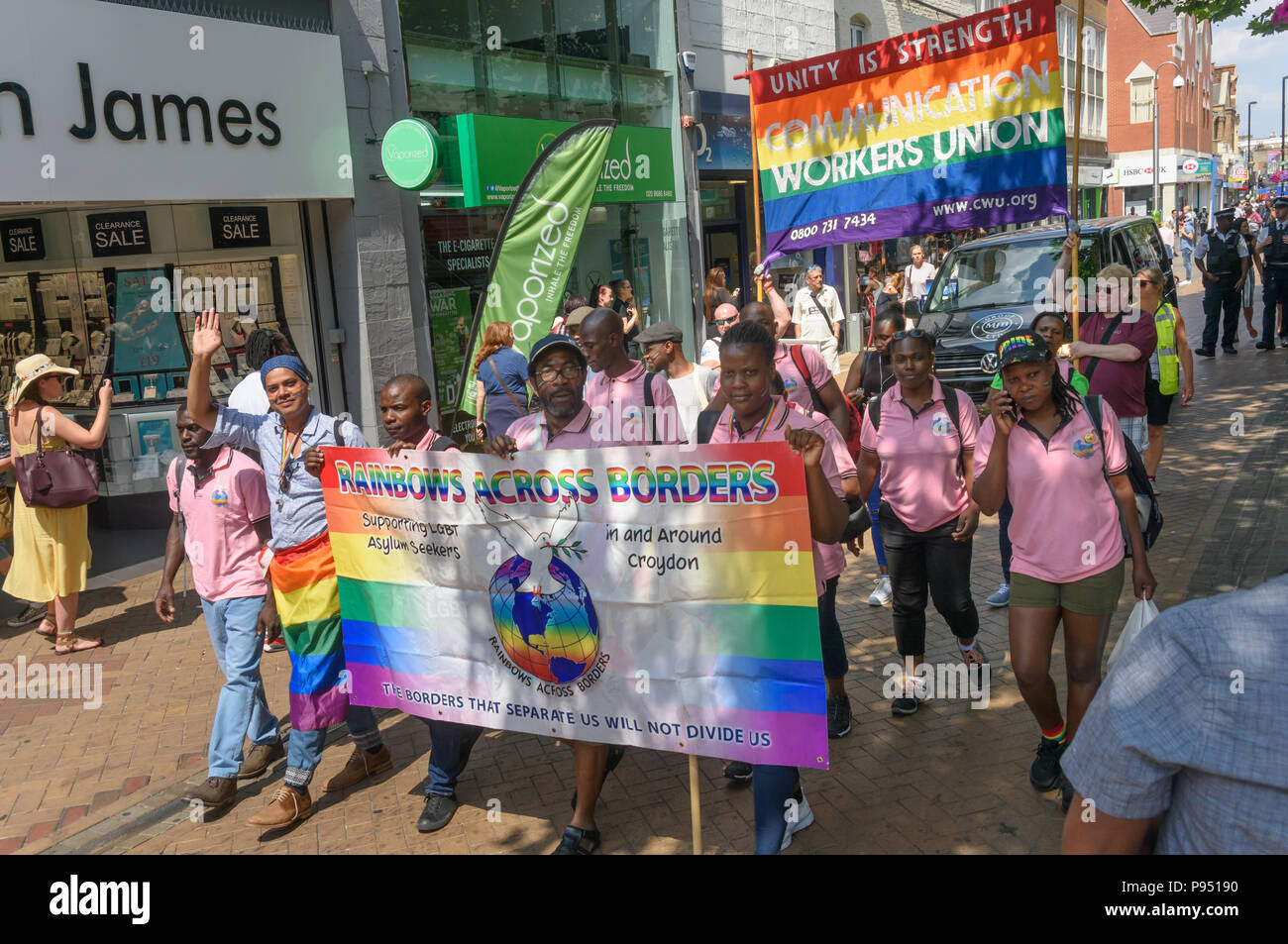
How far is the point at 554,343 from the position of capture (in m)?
4.80

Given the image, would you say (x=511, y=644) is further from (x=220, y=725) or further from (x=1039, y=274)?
(x=1039, y=274)

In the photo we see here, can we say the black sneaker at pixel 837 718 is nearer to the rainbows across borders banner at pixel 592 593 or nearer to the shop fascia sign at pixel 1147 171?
the rainbows across borders banner at pixel 592 593

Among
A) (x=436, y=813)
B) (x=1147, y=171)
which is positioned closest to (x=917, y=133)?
(x=436, y=813)

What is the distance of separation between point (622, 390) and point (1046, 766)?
9.30 feet

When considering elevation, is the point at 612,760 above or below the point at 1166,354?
below

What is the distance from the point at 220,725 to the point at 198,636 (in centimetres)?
317

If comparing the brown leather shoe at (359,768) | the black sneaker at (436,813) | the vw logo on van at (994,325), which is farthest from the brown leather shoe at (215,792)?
the vw logo on van at (994,325)

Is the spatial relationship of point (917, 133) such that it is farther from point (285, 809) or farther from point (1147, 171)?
point (1147, 171)

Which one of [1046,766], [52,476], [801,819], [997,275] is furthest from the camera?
[997,275]

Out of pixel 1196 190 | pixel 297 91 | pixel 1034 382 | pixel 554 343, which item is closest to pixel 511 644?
pixel 554 343

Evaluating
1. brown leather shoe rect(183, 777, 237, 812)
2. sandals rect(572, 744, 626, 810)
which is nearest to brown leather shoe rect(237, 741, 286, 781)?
brown leather shoe rect(183, 777, 237, 812)

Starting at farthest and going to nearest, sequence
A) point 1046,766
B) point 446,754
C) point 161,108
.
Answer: point 161,108 < point 446,754 < point 1046,766

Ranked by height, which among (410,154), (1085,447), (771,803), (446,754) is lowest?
(446,754)

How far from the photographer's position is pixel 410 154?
34.9 feet
